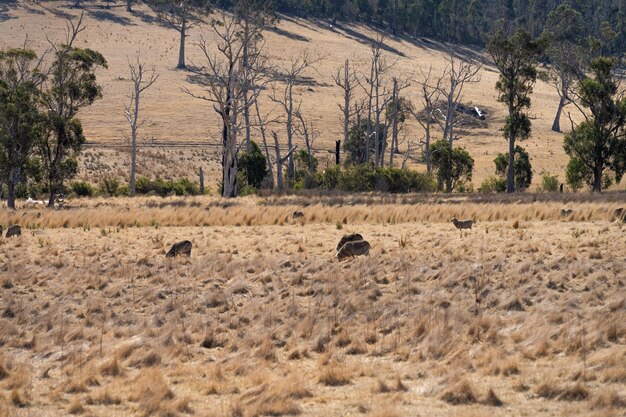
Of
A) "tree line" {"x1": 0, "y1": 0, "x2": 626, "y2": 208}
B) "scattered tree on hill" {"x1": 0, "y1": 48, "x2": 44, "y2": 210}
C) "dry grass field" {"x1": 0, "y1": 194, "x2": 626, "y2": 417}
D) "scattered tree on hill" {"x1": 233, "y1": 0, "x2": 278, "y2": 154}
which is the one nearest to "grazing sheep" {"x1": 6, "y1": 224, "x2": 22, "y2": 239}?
"dry grass field" {"x1": 0, "y1": 194, "x2": 626, "y2": 417}

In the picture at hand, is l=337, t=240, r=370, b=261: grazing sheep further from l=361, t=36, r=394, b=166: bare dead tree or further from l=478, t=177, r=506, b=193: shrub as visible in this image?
l=361, t=36, r=394, b=166: bare dead tree

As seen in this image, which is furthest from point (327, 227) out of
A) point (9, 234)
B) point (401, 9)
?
point (401, 9)

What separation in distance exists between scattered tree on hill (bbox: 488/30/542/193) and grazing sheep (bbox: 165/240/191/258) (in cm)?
2571

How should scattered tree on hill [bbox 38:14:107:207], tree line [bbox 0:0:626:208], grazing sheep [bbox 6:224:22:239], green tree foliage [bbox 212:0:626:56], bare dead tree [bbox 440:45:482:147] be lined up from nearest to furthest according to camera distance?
grazing sheep [bbox 6:224:22:239] < tree line [bbox 0:0:626:208] < scattered tree on hill [bbox 38:14:107:207] < bare dead tree [bbox 440:45:482:147] < green tree foliage [bbox 212:0:626:56]

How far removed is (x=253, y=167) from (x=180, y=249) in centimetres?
2823

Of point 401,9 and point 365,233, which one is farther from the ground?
point 401,9

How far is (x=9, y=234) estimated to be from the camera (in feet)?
72.5

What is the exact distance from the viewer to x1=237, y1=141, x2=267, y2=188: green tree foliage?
47.4 m

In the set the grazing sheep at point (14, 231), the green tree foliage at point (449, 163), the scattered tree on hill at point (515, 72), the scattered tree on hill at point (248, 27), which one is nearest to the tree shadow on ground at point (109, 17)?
the scattered tree on hill at point (248, 27)

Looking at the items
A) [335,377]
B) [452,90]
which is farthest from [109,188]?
[335,377]

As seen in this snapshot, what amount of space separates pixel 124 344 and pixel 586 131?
3375 centimetres

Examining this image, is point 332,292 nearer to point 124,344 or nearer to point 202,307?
point 202,307

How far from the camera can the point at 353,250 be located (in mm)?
18766

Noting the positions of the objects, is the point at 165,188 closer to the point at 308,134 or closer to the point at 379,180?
the point at 379,180
